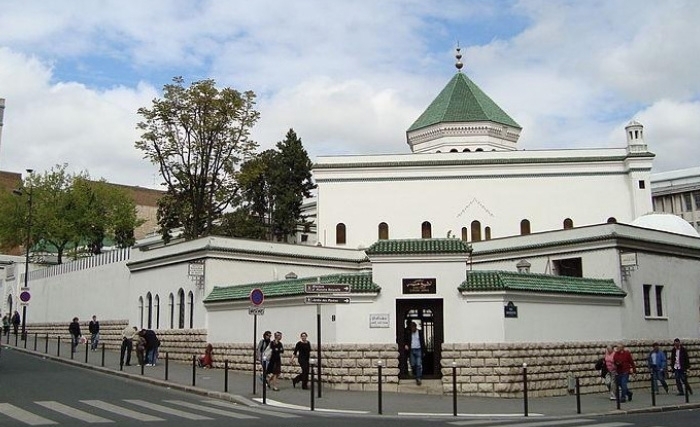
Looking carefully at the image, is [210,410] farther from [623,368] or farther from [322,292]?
[623,368]

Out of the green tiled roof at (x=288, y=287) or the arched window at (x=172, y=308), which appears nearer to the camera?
the green tiled roof at (x=288, y=287)

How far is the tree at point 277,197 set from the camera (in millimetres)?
56375

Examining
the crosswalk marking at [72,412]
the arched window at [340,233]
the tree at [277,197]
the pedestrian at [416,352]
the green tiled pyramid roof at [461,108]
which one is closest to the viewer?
the crosswalk marking at [72,412]

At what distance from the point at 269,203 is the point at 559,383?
39408 millimetres

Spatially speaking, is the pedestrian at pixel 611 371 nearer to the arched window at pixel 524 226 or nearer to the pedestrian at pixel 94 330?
the pedestrian at pixel 94 330

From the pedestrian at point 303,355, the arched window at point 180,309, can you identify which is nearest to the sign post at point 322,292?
the pedestrian at point 303,355

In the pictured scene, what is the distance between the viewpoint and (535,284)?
77.9 feet

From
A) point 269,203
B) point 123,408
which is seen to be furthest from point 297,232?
point 123,408

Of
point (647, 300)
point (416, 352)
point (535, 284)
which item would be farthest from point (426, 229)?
point (416, 352)

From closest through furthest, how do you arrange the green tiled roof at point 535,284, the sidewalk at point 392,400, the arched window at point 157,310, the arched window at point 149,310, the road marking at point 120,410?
the road marking at point 120,410 → the sidewalk at point 392,400 → the green tiled roof at point 535,284 → the arched window at point 157,310 → the arched window at point 149,310

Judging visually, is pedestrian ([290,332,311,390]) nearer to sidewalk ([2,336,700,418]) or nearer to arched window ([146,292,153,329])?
sidewalk ([2,336,700,418])

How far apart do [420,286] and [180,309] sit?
13.8 metres

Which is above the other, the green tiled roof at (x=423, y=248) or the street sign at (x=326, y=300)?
the green tiled roof at (x=423, y=248)

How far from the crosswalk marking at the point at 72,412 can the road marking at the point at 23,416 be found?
65cm
